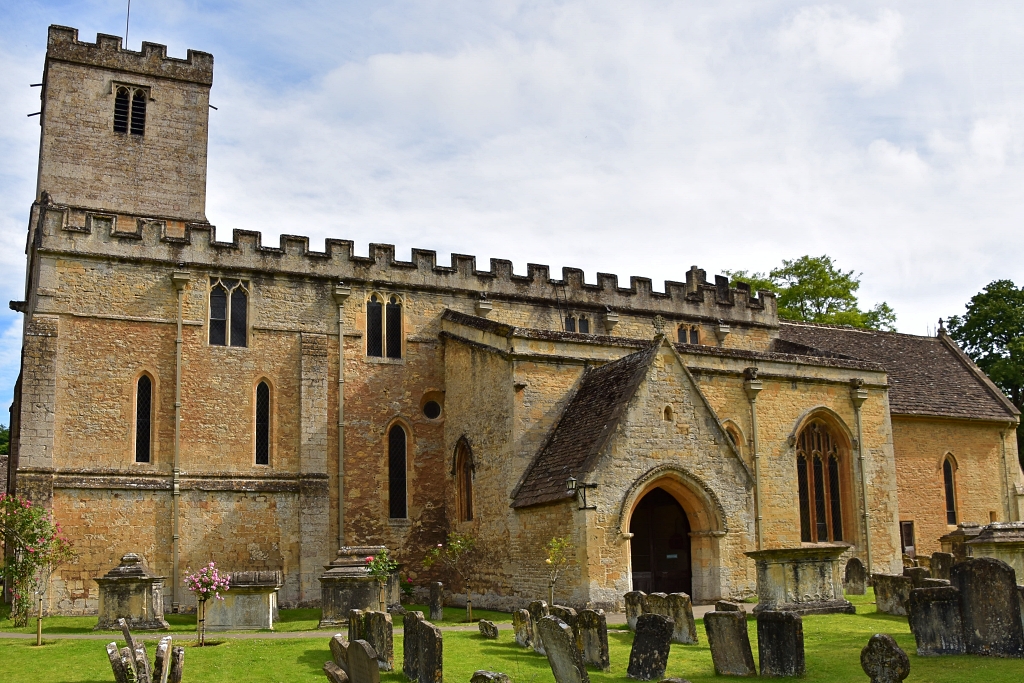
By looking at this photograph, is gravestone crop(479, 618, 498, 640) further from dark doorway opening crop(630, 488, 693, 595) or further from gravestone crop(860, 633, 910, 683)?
dark doorway opening crop(630, 488, 693, 595)

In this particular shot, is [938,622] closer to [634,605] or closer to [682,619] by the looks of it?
[682,619]

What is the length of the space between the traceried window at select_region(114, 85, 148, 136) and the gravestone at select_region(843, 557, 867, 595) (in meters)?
27.3

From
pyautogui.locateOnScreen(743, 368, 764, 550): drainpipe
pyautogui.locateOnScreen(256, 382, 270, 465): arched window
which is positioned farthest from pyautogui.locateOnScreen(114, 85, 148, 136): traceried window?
pyautogui.locateOnScreen(743, 368, 764, 550): drainpipe

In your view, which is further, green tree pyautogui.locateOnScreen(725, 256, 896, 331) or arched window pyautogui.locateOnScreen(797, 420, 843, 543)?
green tree pyautogui.locateOnScreen(725, 256, 896, 331)

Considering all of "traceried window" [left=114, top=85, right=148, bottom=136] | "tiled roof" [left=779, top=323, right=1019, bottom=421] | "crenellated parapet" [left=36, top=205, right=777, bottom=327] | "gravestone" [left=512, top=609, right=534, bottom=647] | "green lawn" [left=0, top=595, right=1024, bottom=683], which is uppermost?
"traceried window" [left=114, top=85, right=148, bottom=136]

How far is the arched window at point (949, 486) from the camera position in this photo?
34.7m

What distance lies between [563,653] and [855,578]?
15639mm

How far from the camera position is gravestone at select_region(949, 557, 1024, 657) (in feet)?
45.1

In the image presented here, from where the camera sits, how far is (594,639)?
1459cm

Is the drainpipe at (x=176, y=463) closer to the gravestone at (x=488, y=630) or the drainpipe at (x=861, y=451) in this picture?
the gravestone at (x=488, y=630)

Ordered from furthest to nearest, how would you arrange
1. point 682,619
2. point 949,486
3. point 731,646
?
point 949,486, point 682,619, point 731,646

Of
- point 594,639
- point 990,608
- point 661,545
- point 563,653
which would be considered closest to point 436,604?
point 661,545

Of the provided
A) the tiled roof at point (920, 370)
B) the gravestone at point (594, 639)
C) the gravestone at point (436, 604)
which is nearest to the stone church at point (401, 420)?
the tiled roof at point (920, 370)

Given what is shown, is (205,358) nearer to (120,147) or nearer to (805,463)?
(120,147)
